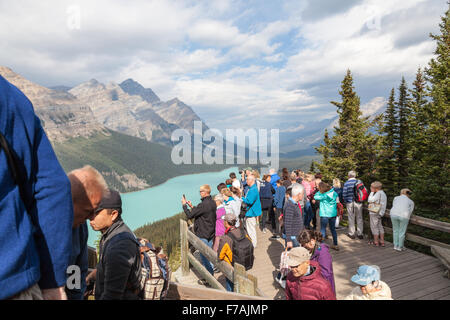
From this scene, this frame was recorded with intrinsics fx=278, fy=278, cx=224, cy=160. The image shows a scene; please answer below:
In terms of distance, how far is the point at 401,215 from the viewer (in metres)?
6.98

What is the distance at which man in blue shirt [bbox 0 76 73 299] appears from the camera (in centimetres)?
98

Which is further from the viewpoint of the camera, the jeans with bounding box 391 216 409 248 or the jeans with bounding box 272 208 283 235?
the jeans with bounding box 272 208 283 235

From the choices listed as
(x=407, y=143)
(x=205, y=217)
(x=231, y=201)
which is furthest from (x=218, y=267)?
(x=407, y=143)

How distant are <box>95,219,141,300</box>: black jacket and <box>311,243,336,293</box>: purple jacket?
2.79 metres

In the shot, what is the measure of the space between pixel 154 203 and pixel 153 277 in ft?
489

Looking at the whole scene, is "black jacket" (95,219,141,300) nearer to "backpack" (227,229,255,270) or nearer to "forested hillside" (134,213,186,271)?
"backpack" (227,229,255,270)

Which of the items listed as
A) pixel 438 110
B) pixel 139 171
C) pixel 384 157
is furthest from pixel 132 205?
pixel 438 110

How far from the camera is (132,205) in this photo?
471 ft

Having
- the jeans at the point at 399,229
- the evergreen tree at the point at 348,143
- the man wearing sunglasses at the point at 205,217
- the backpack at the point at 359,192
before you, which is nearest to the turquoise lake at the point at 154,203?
the evergreen tree at the point at 348,143

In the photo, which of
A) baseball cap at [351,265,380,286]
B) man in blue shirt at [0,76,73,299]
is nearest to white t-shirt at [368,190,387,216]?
baseball cap at [351,265,380,286]

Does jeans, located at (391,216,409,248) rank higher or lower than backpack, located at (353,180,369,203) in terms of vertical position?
lower

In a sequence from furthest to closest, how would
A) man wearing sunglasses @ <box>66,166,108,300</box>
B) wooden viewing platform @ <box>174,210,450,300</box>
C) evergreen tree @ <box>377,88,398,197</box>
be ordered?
evergreen tree @ <box>377,88,398,197</box>
wooden viewing platform @ <box>174,210,450,300</box>
man wearing sunglasses @ <box>66,166,108,300</box>
